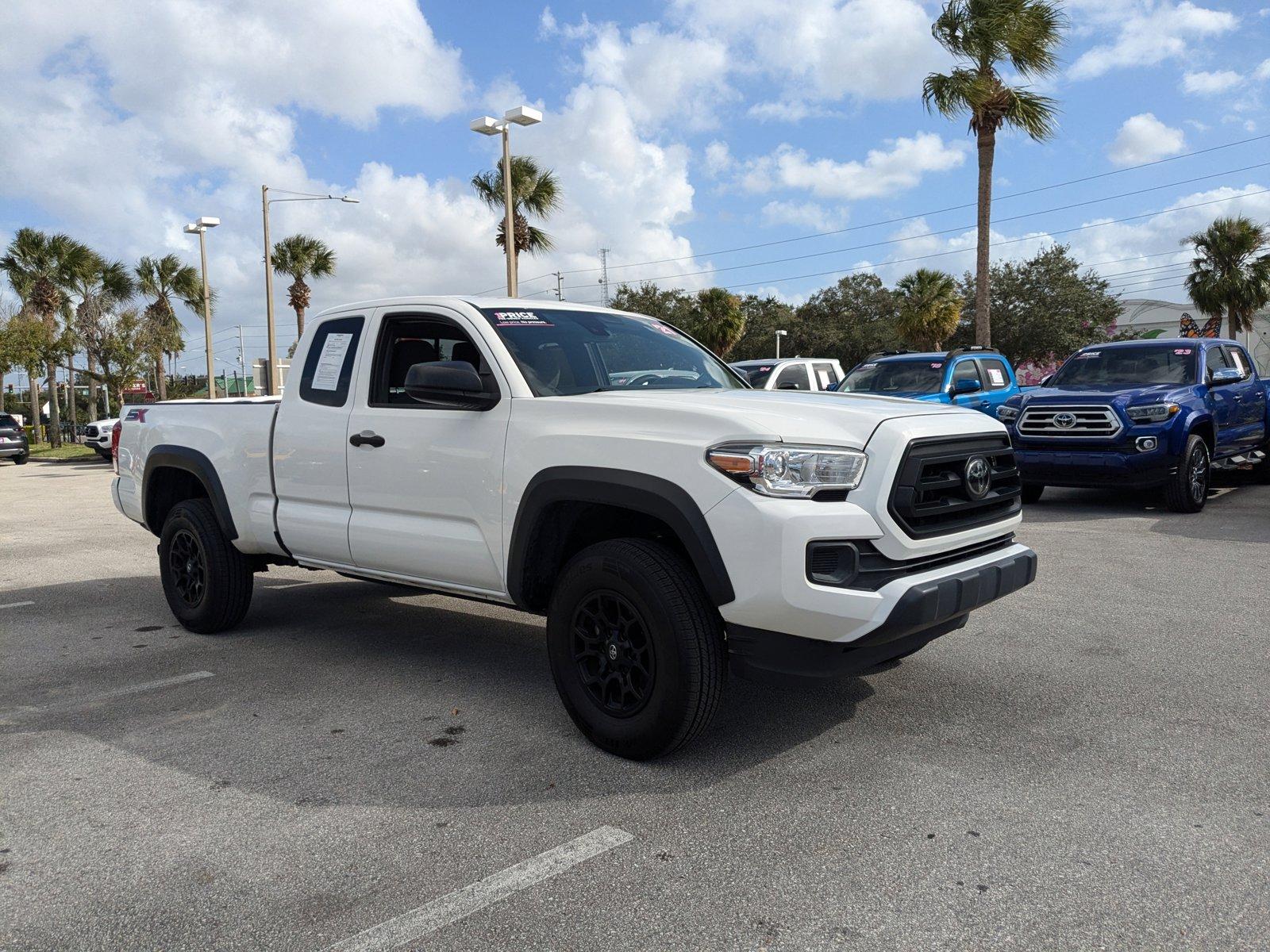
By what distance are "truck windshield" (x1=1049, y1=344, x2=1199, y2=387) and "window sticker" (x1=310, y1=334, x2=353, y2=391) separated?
8.93 m

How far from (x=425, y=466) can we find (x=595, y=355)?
96 centimetres

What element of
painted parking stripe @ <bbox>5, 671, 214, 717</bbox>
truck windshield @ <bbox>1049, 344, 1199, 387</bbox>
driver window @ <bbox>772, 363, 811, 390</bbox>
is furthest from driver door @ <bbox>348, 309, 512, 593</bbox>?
driver window @ <bbox>772, 363, 811, 390</bbox>

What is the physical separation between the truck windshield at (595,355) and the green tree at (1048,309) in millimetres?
47120

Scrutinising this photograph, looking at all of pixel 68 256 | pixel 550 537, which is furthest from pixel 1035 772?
pixel 68 256

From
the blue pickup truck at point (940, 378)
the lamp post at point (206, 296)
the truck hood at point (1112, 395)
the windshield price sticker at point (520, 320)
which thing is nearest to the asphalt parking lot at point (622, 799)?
the windshield price sticker at point (520, 320)

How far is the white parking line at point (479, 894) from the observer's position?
2659 mm

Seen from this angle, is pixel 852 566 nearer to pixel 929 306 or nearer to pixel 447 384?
pixel 447 384

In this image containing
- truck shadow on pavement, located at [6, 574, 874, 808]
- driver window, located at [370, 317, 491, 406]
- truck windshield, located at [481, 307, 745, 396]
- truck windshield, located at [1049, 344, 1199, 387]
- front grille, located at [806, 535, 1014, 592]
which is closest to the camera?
front grille, located at [806, 535, 1014, 592]

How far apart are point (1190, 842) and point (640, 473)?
2.15 metres

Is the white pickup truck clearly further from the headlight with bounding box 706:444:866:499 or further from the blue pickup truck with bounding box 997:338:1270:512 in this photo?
the blue pickup truck with bounding box 997:338:1270:512

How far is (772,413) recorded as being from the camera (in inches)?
145

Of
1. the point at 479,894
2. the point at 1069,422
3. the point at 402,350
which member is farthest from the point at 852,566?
the point at 1069,422

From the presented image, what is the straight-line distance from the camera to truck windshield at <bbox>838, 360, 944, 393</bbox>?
13.3m

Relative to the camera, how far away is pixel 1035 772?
145 inches
